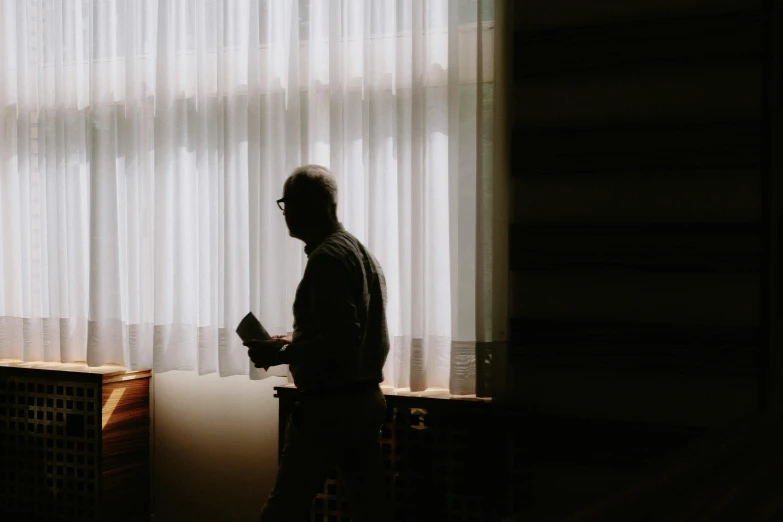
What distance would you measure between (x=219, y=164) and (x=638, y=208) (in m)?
1.60

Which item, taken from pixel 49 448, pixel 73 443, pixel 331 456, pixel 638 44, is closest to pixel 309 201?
pixel 331 456

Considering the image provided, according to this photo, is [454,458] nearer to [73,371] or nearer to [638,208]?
[638,208]

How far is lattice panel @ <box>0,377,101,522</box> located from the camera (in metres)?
3.12

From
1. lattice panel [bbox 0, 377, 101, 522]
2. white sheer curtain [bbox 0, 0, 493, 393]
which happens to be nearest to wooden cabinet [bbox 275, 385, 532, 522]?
white sheer curtain [bbox 0, 0, 493, 393]

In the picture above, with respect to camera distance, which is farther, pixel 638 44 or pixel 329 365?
pixel 638 44

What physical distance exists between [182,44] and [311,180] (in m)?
1.30

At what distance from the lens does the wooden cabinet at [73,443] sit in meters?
3.10

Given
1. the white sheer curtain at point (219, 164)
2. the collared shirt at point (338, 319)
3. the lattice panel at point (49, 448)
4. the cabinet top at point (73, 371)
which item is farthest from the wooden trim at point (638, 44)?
the lattice panel at point (49, 448)

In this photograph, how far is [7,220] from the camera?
11.3 ft

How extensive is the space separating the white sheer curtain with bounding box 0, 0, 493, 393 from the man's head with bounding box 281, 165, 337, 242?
1.83 ft

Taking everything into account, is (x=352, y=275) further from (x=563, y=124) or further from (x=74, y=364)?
(x=74, y=364)

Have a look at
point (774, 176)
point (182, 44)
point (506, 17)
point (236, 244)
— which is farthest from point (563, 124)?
point (182, 44)

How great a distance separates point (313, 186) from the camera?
86.3 inches

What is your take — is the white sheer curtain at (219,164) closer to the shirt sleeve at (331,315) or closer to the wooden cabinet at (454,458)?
the wooden cabinet at (454,458)
